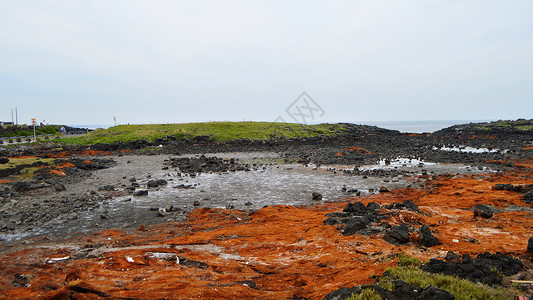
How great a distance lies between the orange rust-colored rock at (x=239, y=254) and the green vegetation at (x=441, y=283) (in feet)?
1.47

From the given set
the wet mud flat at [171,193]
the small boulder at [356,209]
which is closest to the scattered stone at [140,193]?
the wet mud flat at [171,193]

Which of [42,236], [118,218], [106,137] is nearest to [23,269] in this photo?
[42,236]

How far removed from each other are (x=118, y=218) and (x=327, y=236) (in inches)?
365

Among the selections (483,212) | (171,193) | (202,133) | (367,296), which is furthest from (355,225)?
(202,133)

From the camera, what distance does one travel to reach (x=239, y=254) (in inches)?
330

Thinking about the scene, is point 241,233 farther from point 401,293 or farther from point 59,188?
point 59,188

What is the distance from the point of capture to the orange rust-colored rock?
6.02m

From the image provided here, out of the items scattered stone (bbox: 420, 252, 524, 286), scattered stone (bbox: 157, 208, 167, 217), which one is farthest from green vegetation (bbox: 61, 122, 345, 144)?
scattered stone (bbox: 420, 252, 524, 286)

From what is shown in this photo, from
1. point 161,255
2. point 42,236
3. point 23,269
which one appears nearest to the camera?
point 23,269

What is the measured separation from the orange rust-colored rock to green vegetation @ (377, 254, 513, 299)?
45cm

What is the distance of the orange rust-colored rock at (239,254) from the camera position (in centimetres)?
602

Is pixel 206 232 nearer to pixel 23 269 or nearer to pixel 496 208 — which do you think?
pixel 23 269

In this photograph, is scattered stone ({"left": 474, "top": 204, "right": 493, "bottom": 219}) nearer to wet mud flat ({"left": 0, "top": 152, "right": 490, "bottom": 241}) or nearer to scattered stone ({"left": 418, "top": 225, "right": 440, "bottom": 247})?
scattered stone ({"left": 418, "top": 225, "right": 440, "bottom": 247})

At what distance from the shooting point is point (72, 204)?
14203 millimetres
